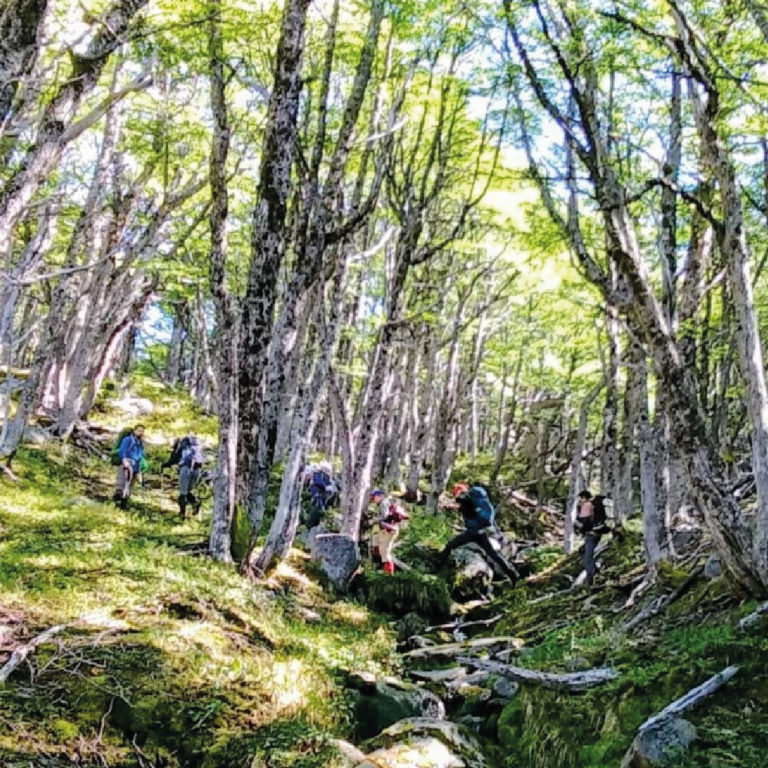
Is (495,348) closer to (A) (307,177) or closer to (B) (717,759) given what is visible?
(A) (307,177)

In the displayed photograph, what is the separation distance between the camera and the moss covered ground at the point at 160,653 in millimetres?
5152

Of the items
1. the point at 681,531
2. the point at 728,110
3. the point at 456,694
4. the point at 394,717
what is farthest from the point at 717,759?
the point at 681,531

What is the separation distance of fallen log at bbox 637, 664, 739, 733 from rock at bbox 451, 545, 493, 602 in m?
9.33

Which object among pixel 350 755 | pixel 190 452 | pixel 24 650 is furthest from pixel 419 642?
pixel 24 650

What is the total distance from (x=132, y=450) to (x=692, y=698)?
1103 centimetres

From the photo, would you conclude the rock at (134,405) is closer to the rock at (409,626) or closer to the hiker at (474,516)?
the hiker at (474,516)

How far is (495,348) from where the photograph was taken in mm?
25141

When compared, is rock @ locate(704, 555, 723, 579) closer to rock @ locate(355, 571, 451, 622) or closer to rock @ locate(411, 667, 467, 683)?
rock @ locate(411, 667, 467, 683)

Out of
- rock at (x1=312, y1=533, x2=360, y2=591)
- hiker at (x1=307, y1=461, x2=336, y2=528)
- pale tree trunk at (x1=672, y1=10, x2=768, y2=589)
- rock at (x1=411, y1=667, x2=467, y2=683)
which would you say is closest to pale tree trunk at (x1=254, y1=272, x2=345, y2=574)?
rock at (x1=312, y1=533, x2=360, y2=591)

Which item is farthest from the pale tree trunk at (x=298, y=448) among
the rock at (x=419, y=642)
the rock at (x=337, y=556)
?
the rock at (x=419, y=642)

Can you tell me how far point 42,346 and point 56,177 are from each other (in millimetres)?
5010

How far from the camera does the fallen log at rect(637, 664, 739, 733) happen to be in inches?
198

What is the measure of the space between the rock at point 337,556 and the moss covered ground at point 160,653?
2.41 ft

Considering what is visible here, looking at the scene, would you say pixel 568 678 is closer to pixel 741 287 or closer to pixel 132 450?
pixel 741 287
